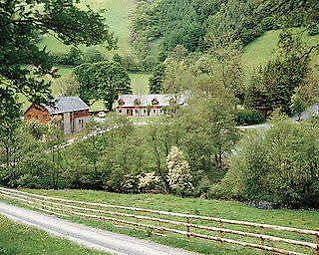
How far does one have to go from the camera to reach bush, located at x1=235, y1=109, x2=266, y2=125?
281 ft

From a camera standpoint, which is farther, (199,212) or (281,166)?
(281,166)

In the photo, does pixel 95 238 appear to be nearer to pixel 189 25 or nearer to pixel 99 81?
pixel 99 81

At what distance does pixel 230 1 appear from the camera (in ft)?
490

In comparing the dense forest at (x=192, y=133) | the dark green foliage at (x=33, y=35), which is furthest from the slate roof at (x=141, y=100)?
the dark green foliage at (x=33, y=35)

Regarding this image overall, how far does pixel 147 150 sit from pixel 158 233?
36.9 m

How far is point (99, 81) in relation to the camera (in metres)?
110

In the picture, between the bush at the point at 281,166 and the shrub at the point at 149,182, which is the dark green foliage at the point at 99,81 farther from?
the bush at the point at 281,166

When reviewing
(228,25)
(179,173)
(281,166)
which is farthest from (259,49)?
(281,166)

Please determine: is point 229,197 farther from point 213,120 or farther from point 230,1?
point 230,1

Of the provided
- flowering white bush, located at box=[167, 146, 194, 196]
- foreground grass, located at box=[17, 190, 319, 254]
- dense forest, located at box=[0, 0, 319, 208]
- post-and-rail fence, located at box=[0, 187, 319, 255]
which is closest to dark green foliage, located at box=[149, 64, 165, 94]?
dense forest, located at box=[0, 0, 319, 208]

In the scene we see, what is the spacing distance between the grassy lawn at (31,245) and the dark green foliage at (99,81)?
8923 centimetres

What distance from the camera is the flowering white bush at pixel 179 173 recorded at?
175ft

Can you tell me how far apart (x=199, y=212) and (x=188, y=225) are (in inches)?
671

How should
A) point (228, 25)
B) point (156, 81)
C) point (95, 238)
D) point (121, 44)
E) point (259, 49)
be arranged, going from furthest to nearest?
point (121, 44), point (228, 25), point (259, 49), point (156, 81), point (95, 238)
